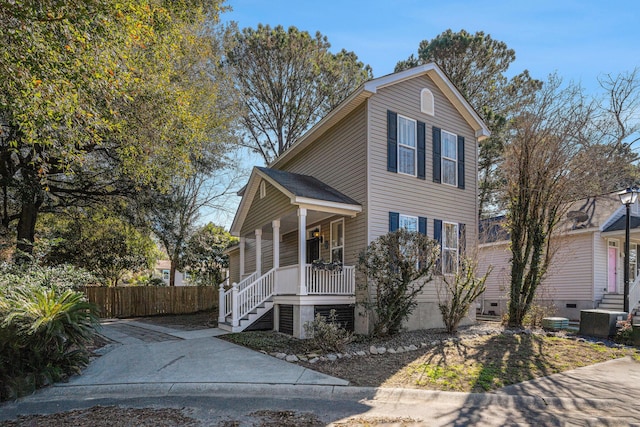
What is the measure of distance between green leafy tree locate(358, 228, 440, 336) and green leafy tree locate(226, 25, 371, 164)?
1418cm

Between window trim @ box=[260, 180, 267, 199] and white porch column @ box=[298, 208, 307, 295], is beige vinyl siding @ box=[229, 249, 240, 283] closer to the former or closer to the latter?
window trim @ box=[260, 180, 267, 199]

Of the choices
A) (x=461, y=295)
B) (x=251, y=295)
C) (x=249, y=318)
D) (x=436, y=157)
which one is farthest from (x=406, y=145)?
(x=249, y=318)

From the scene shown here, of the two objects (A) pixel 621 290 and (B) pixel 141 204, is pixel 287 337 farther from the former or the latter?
(A) pixel 621 290

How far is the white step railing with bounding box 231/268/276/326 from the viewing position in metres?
11.1

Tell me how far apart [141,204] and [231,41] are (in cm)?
878

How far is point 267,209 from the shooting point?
41.0 ft

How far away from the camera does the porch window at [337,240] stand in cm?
1199

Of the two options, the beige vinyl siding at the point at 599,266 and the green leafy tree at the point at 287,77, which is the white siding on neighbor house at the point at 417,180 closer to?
the beige vinyl siding at the point at 599,266

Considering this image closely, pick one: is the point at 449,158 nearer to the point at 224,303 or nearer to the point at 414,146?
the point at 414,146

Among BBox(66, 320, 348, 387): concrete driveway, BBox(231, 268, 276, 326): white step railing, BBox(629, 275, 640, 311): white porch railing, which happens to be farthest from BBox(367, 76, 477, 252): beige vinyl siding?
BBox(629, 275, 640, 311): white porch railing

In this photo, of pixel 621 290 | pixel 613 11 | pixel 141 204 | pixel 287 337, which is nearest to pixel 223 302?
pixel 287 337

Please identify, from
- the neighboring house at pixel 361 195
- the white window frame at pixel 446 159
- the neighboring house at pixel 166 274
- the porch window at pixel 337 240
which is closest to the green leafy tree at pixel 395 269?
the neighboring house at pixel 361 195

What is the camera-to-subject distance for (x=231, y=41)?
60.4 ft

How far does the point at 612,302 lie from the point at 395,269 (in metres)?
10.1
